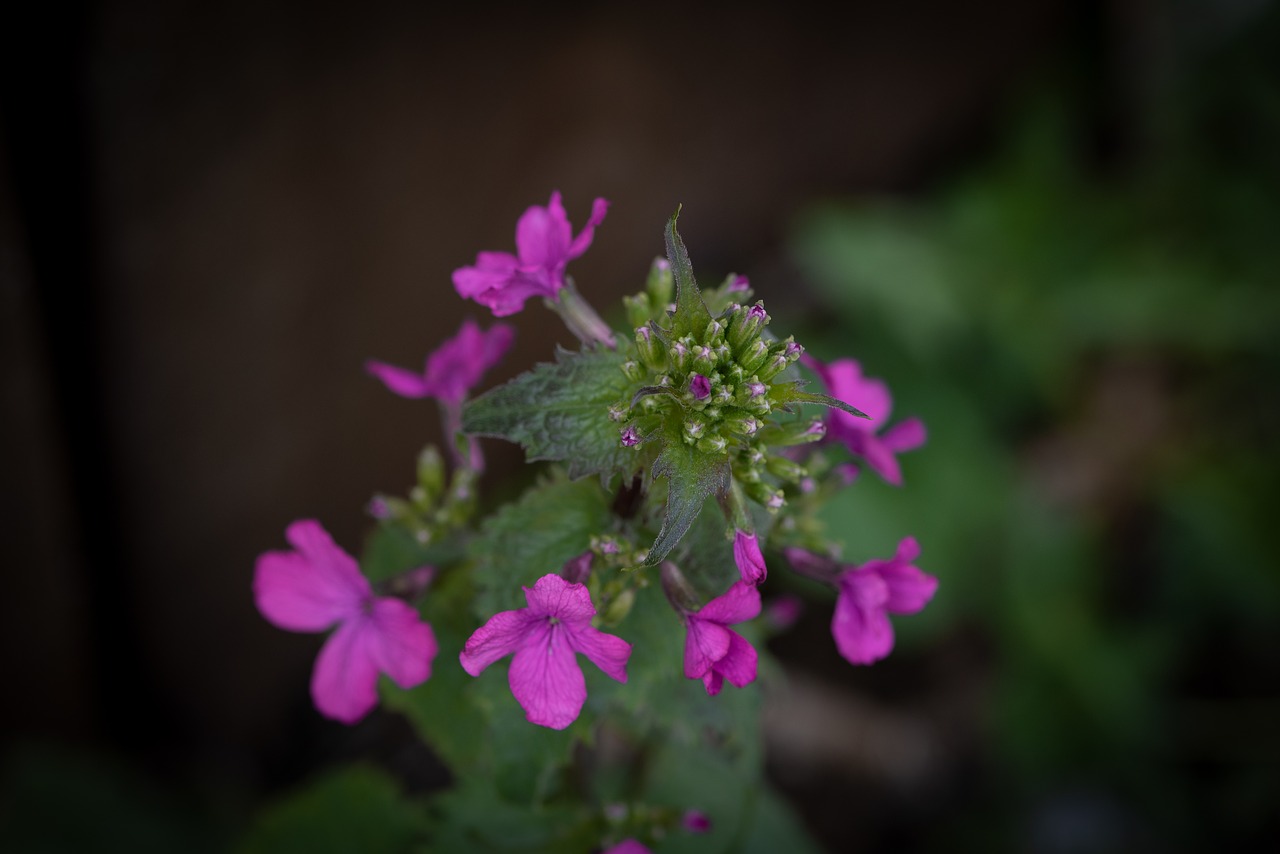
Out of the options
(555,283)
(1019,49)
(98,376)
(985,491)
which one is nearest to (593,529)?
(555,283)

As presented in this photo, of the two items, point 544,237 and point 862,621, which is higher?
point 544,237

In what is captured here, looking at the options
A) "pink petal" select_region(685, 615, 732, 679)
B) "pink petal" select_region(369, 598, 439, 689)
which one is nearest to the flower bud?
"pink petal" select_region(685, 615, 732, 679)

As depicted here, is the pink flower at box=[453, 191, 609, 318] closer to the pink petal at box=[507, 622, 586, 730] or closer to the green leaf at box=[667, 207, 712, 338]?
the green leaf at box=[667, 207, 712, 338]

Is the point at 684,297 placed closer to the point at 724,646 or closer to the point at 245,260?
the point at 724,646

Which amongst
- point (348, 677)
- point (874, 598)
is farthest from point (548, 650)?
point (874, 598)

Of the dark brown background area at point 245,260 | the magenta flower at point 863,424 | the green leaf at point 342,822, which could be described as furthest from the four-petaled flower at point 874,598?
the dark brown background area at point 245,260

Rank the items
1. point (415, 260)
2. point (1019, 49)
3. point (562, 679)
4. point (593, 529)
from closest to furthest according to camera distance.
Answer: point (562, 679), point (593, 529), point (415, 260), point (1019, 49)

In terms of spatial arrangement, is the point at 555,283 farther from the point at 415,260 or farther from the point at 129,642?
the point at 129,642
